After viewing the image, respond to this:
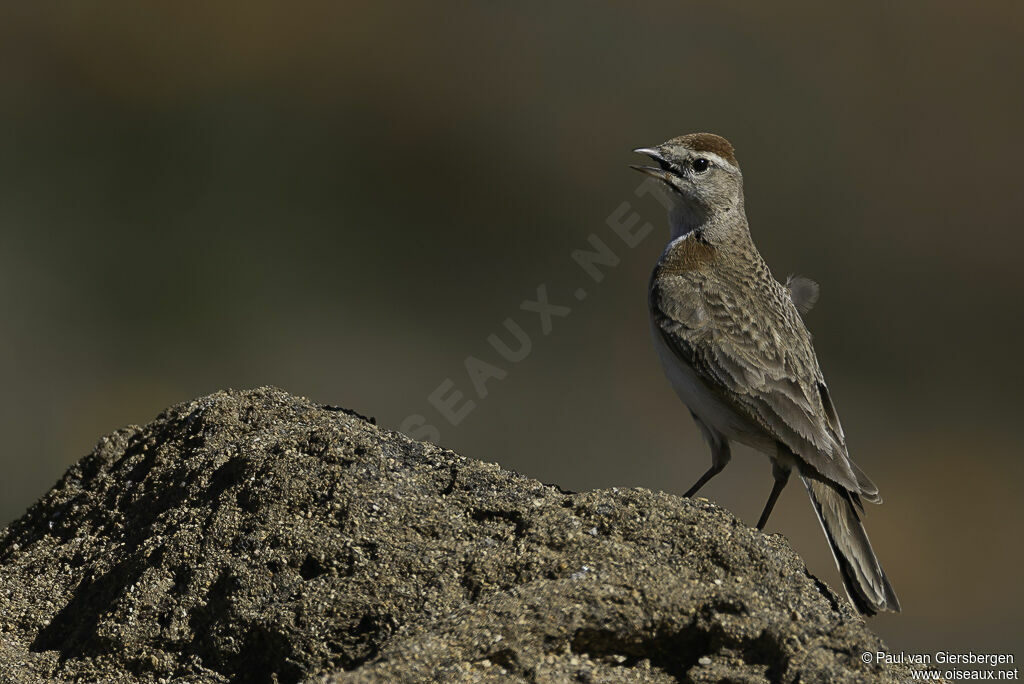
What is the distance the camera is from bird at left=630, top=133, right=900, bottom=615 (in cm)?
782

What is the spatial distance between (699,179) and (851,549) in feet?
10.4

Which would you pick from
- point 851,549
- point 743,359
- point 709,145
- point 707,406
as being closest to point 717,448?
point 707,406

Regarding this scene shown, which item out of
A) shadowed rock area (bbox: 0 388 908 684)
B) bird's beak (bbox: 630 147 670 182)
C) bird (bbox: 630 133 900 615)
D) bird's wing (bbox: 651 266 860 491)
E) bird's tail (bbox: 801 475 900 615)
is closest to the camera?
shadowed rock area (bbox: 0 388 908 684)

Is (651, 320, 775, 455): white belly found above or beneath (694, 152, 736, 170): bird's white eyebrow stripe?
beneath

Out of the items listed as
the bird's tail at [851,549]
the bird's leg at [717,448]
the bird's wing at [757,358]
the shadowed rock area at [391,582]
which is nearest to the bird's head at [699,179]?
the bird's wing at [757,358]

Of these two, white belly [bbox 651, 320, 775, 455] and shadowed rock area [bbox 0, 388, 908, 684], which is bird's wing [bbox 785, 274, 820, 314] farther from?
shadowed rock area [bbox 0, 388, 908, 684]

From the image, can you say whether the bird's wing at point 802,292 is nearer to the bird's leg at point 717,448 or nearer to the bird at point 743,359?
the bird at point 743,359

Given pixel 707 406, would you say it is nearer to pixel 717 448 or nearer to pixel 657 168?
pixel 717 448

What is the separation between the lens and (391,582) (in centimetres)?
543

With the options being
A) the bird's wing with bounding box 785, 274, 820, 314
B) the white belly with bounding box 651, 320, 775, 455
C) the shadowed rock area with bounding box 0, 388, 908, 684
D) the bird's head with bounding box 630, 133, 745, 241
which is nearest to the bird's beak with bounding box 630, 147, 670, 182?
the bird's head with bounding box 630, 133, 745, 241

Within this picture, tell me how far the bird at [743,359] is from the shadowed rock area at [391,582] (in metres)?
2.05

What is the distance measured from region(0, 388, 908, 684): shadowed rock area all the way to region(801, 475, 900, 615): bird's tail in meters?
1.83

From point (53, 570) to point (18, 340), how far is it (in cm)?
1497

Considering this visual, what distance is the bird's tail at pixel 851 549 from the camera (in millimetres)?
7391
